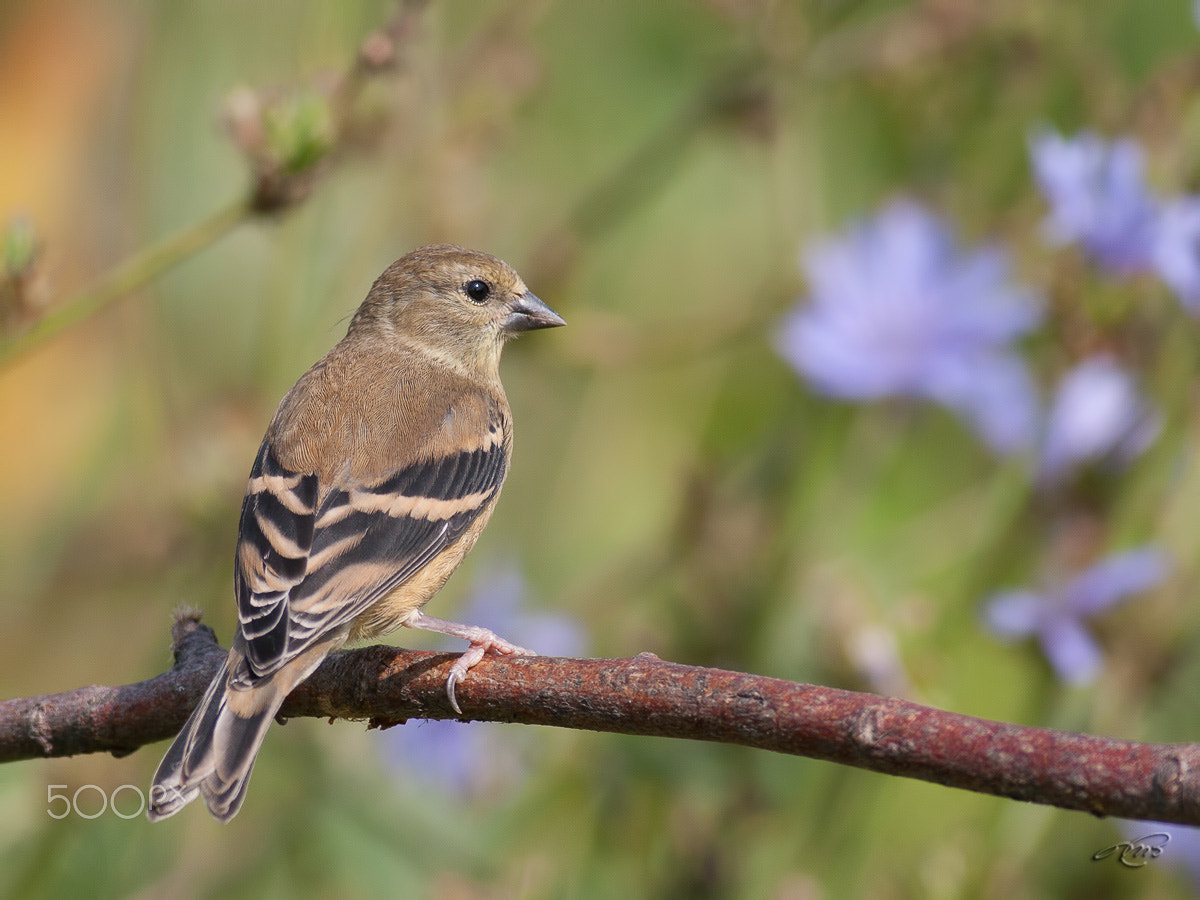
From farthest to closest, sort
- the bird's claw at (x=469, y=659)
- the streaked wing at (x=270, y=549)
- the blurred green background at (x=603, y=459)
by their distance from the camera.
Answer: the blurred green background at (x=603, y=459) < the streaked wing at (x=270, y=549) < the bird's claw at (x=469, y=659)

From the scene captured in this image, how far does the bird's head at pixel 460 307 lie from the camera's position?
4.16 m

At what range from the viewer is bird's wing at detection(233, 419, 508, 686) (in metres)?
2.79

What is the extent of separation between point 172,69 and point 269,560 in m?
2.51

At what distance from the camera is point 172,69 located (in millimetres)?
4906

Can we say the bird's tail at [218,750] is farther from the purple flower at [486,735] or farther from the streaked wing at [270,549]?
the purple flower at [486,735]

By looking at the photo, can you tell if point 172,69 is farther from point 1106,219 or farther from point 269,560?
point 1106,219

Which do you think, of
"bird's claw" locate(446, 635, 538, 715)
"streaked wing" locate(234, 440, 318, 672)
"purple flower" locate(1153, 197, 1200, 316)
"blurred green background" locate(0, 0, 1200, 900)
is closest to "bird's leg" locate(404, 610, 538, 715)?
"bird's claw" locate(446, 635, 538, 715)

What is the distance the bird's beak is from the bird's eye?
0.08m

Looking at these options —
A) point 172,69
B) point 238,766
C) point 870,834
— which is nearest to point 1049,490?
point 870,834

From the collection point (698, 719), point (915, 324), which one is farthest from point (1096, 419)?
point (698, 719)

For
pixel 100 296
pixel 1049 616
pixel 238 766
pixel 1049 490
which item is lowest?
pixel 238 766

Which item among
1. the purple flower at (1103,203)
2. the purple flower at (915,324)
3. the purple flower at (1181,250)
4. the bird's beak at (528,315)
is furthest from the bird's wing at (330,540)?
the purple flower at (1181,250)

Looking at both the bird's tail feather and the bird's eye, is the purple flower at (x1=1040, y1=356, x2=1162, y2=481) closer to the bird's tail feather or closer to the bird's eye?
the bird's eye

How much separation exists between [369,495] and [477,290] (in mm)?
1105
